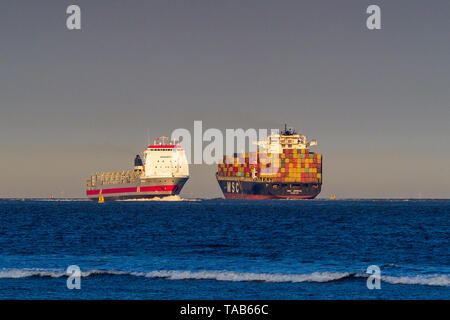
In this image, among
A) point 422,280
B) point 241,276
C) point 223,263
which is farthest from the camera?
point 223,263

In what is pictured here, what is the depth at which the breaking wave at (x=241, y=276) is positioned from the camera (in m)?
33.4

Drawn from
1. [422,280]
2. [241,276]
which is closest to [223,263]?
[241,276]

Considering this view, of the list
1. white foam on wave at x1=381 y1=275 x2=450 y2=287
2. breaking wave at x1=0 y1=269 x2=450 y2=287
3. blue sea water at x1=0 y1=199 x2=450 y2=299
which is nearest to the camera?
blue sea water at x1=0 y1=199 x2=450 y2=299

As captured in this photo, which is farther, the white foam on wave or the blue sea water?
the white foam on wave

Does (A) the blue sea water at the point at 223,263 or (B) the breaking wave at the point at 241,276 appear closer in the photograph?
(A) the blue sea water at the point at 223,263

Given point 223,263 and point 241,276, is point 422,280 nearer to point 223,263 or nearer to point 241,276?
point 241,276

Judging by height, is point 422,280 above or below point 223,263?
above

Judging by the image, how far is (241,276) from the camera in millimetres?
34625

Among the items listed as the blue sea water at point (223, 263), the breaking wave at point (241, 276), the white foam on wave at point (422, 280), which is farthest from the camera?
the breaking wave at point (241, 276)

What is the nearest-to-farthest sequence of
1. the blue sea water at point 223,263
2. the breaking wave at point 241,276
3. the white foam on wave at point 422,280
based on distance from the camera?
the blue sea water at point 223,263, the white foam on wave at point 422,280, the breaking wave at point 241,276

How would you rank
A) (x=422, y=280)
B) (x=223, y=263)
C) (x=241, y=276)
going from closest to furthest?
(x=422, y=280) < (x=241, y=276) < (x=223, y=263)

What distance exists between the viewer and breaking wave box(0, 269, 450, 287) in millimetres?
33406

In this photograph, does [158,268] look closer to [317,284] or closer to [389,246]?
[317,284]

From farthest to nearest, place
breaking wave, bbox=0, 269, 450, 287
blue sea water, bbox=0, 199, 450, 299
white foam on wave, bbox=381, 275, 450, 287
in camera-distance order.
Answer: breaking wave, bbox=0, 269, 450, 287, white foam on wave, bbox=381, 275, 450, 287, blue sea water, bbox=0, 199, 450, 299
